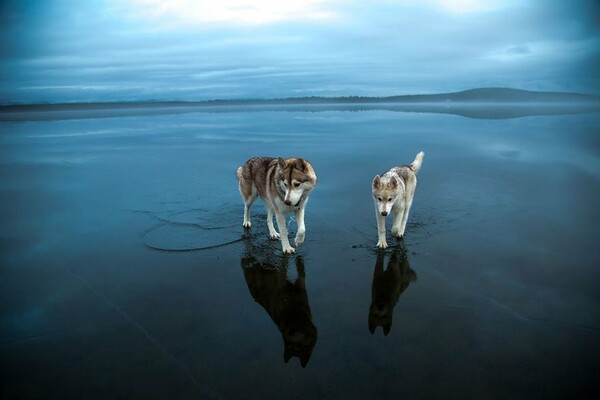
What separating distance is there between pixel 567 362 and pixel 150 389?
15.6 ft

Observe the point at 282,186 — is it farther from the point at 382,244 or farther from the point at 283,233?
the point at 382,244

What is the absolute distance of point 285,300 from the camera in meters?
5.90

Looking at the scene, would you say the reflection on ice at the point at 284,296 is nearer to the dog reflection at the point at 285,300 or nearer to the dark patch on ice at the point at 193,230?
the dog reflection at the point at 285,300

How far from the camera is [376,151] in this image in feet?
68.2

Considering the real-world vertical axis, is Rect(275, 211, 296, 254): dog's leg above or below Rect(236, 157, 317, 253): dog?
below

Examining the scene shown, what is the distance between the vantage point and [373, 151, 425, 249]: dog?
6.91 meters

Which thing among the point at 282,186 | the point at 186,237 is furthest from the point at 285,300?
the point at 186,237

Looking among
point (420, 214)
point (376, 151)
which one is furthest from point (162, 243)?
point (376, 151)

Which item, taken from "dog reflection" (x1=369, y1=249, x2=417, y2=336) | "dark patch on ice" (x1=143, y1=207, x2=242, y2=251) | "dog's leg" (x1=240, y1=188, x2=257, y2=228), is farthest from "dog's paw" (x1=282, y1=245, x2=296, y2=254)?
"dog's leg" (x1=240, y1=188, x2=257, y2=228)

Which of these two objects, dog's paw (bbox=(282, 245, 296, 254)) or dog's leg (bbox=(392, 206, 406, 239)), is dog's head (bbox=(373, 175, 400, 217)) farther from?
dog's paw (bbox=(282, 245, 296, 254))

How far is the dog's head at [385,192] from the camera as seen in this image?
687 cm

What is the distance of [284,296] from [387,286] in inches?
67.3

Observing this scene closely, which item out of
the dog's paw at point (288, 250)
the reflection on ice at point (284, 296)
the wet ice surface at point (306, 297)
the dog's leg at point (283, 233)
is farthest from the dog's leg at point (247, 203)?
the dog's paw at point (288, 250)

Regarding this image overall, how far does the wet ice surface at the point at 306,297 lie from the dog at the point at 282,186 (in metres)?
0.61
